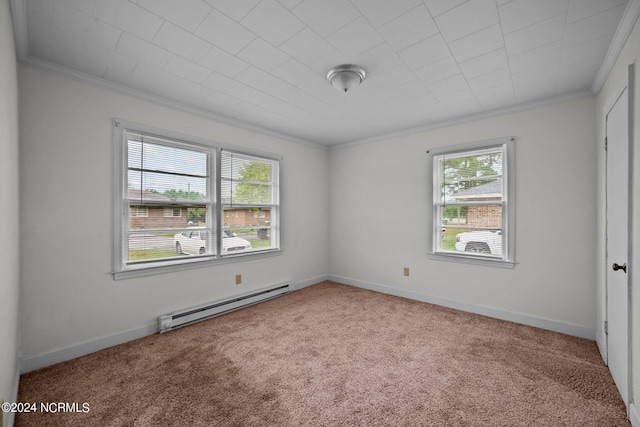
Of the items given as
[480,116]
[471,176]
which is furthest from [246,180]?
[480,116]

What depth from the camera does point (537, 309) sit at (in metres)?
3.13

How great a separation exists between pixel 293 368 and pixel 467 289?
2569 mm

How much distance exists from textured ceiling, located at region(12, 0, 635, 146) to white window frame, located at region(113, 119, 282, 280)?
1.42 ft

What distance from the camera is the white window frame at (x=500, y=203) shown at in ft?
10.8

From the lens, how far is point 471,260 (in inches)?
141

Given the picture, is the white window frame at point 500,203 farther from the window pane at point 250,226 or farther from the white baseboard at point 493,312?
the window pane at point 250,226

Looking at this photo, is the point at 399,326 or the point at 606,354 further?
the point at 399,326

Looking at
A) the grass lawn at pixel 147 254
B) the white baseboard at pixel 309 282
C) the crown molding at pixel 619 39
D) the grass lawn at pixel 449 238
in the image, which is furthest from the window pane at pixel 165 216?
the crown molding at pixel 619 39

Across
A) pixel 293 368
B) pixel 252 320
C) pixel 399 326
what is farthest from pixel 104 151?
pixel 399 326

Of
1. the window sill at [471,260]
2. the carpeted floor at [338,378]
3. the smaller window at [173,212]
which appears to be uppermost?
the smaller window at [173,212]

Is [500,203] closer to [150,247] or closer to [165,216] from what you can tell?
[165,216]

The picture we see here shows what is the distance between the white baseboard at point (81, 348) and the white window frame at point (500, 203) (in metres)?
3.68

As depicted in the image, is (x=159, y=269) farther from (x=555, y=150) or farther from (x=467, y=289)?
(x=555, y=150)

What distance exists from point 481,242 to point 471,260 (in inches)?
10.6
